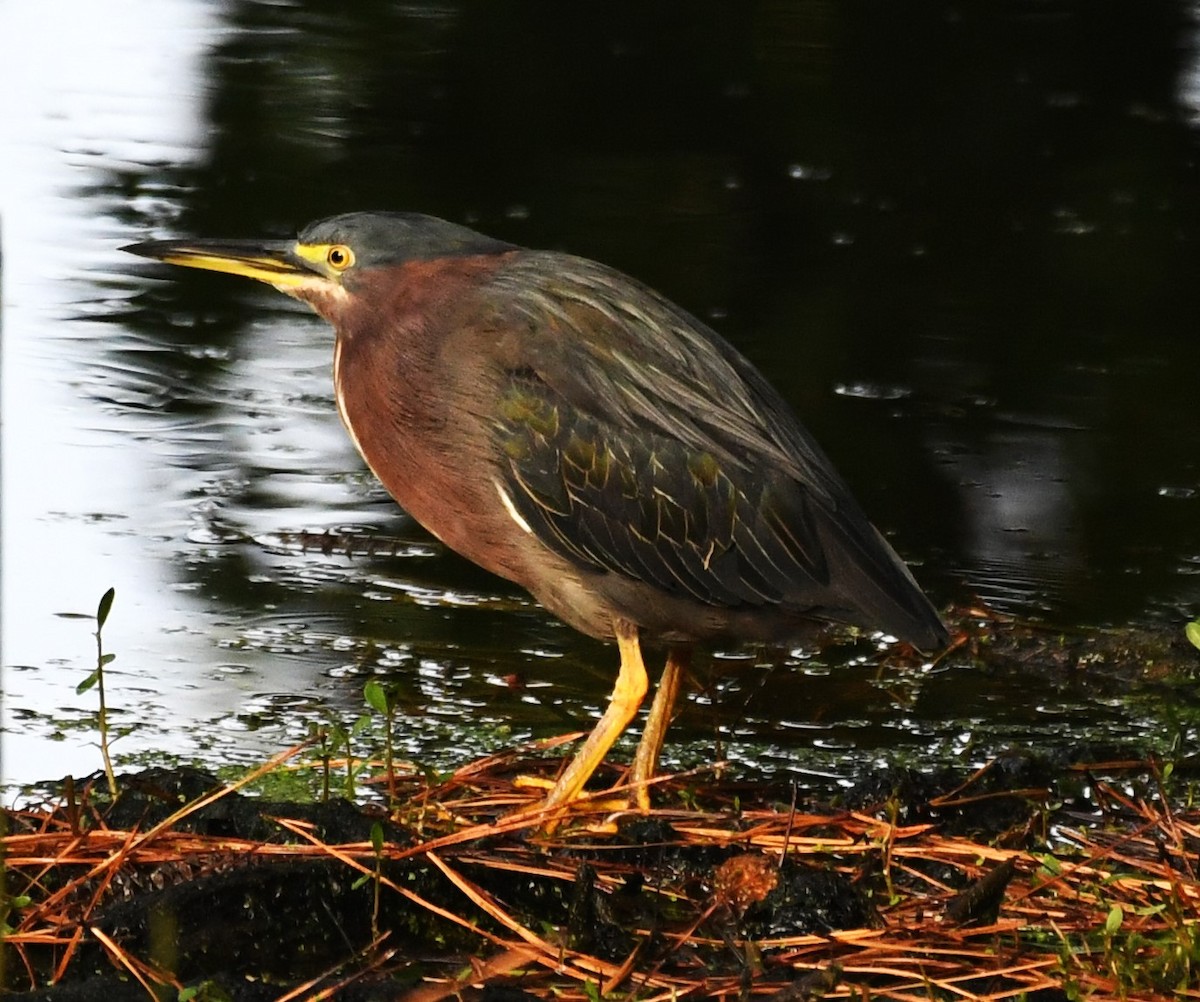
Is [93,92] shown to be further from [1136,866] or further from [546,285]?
[1136,866]

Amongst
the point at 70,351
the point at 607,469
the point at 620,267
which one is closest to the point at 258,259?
the point at 607,469

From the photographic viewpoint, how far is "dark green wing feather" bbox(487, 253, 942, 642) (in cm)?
402

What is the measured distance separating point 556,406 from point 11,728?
4.90ft

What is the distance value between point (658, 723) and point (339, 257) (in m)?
1.20

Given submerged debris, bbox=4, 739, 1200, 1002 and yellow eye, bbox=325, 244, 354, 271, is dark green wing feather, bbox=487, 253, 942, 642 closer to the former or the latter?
yellow eye, bbox=325, 244, 354, 271

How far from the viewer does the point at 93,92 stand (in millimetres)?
11078

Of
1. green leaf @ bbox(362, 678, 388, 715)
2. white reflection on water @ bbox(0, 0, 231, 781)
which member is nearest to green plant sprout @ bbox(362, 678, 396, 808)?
green leaf @ bbox(362, 678, 388, 715)

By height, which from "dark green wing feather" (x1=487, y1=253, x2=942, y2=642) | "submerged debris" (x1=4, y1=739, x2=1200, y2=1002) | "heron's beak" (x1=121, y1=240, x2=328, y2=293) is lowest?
"submerged debris" (x1=4, y1=739, x2=1200, y2=1002)

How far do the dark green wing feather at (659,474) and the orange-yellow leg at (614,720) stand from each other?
149 mm

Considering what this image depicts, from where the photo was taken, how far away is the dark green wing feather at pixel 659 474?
13.2 feet

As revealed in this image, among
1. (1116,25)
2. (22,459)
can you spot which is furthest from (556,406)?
(1116,25)

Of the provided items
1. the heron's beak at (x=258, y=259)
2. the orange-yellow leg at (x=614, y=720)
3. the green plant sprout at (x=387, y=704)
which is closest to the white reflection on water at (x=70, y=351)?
the green plant sprout at (x=387, y=704)

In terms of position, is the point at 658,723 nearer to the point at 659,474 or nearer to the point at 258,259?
the point at 659,474

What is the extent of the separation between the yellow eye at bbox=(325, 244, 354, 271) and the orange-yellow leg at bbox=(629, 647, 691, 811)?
1073 millimetres
